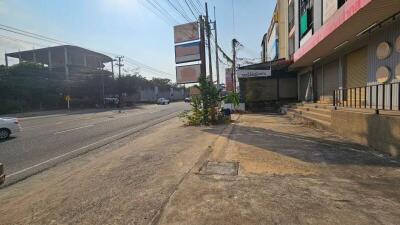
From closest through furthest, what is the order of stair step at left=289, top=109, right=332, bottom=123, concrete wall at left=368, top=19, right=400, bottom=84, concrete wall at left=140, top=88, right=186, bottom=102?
1. concrete wall at left=368, top=19, right=400, bottom=84
2. stair step at left=289, top=109, right=332, bottom=123
3. concrete wall at left=140, top=88, right=186, bottom=102

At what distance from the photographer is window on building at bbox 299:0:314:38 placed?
1836 centimetres

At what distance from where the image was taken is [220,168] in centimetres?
675

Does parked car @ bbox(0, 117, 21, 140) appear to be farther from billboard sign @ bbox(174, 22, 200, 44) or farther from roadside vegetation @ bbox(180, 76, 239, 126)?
billboard sign @ bbox(174, 22, 200, 44)

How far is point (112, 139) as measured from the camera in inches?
501

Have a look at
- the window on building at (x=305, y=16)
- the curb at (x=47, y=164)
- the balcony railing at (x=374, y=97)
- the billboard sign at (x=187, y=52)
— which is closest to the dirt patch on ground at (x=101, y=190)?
the curb at (x=47, y=164)

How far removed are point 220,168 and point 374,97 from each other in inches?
295

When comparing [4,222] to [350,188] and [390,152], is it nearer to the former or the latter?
[350,188]

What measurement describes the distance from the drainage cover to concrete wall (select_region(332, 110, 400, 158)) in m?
3.90

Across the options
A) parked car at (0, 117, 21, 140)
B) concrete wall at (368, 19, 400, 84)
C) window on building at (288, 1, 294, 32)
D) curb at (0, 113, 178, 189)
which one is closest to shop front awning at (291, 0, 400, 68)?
concrete wall at (368, 19, 400, 84)

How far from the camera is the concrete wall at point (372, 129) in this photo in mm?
7152

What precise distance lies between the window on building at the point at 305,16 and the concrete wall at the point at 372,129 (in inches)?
371

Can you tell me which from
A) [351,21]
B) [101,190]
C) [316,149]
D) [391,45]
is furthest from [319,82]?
[101,190]

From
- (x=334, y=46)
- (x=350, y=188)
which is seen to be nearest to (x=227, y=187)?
(x=350, y=188)

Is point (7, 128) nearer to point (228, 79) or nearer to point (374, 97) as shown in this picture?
point (374, 97)
